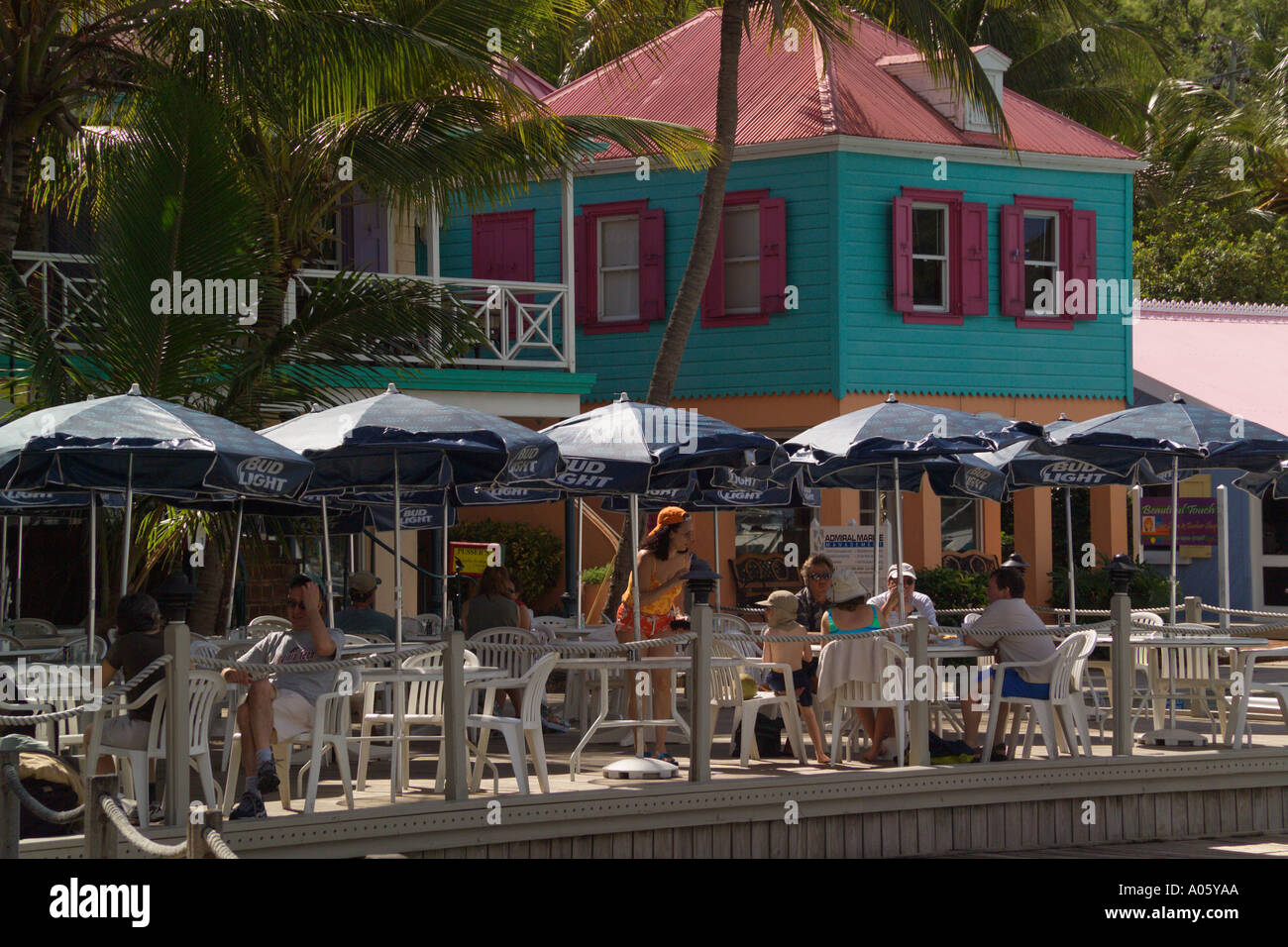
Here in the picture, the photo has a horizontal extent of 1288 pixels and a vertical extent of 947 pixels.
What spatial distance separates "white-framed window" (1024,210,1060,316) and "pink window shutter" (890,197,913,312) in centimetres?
202

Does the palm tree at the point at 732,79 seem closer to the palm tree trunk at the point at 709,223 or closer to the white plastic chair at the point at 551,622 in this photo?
the palm tree trunk at the point at 709,223

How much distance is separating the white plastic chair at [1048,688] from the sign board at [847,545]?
358 inches

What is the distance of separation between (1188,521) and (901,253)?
6127 millimetres

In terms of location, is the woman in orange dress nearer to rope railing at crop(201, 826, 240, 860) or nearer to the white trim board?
rope railing at crop(201, 826, 240, 860)

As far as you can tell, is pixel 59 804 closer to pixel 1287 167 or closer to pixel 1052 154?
pixel 1052 154

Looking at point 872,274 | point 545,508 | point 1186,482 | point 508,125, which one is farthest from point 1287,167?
point 508,125

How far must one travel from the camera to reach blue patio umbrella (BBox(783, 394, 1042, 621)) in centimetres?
1148

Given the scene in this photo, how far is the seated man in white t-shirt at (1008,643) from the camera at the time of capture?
11023 mm

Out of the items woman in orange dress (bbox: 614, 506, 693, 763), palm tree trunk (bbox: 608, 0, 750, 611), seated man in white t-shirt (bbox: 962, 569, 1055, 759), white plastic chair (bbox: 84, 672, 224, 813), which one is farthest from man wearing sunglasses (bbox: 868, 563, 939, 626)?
white plastic chair (bbox: 84, 672, 224, 813)

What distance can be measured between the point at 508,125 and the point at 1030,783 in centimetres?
694

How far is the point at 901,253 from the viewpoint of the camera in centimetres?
2175

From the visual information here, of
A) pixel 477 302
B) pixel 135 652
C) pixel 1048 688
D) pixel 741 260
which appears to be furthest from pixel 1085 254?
pixel 135 652

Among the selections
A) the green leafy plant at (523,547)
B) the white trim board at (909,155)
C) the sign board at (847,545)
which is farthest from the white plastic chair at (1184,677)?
the green leafy plant at (523,547)
